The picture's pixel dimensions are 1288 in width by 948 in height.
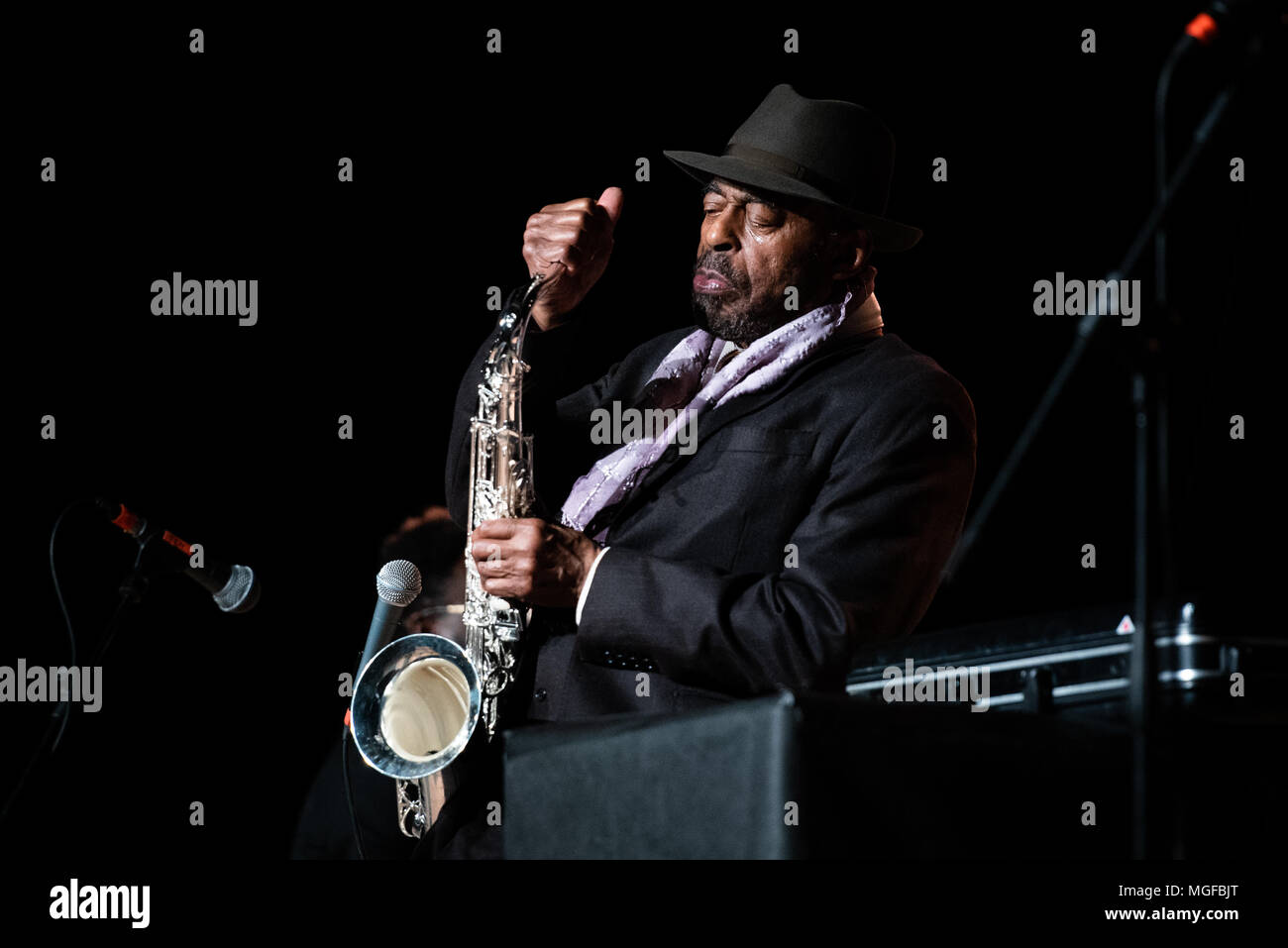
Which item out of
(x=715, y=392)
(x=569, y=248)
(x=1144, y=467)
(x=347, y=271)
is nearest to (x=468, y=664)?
(x=715, y=392)

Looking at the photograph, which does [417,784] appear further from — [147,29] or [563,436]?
[147,29]

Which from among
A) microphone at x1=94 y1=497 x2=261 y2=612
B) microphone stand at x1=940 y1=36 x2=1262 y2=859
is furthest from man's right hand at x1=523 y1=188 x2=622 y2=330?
microphone stand at x1=940 y1=36 x2=1262 y2=859

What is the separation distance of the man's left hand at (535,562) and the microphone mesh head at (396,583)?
497mm

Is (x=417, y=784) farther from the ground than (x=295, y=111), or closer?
closer

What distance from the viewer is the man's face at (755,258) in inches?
115

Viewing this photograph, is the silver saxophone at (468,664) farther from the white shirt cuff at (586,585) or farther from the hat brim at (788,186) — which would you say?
the hat brim at (788,186)

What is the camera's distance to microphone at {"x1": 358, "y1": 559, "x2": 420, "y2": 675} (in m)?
2.97

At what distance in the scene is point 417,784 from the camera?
2898mm

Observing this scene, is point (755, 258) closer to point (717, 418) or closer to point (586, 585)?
point (717, 418)

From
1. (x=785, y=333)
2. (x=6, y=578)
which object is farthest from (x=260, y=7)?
(x=785, y=333)

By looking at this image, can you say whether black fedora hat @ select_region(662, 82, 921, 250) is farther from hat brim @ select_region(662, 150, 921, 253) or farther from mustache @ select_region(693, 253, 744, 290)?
mustache @ select_region(693, 253, 744, 290)

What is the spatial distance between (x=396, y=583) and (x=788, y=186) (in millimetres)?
1254

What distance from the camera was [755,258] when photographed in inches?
115
